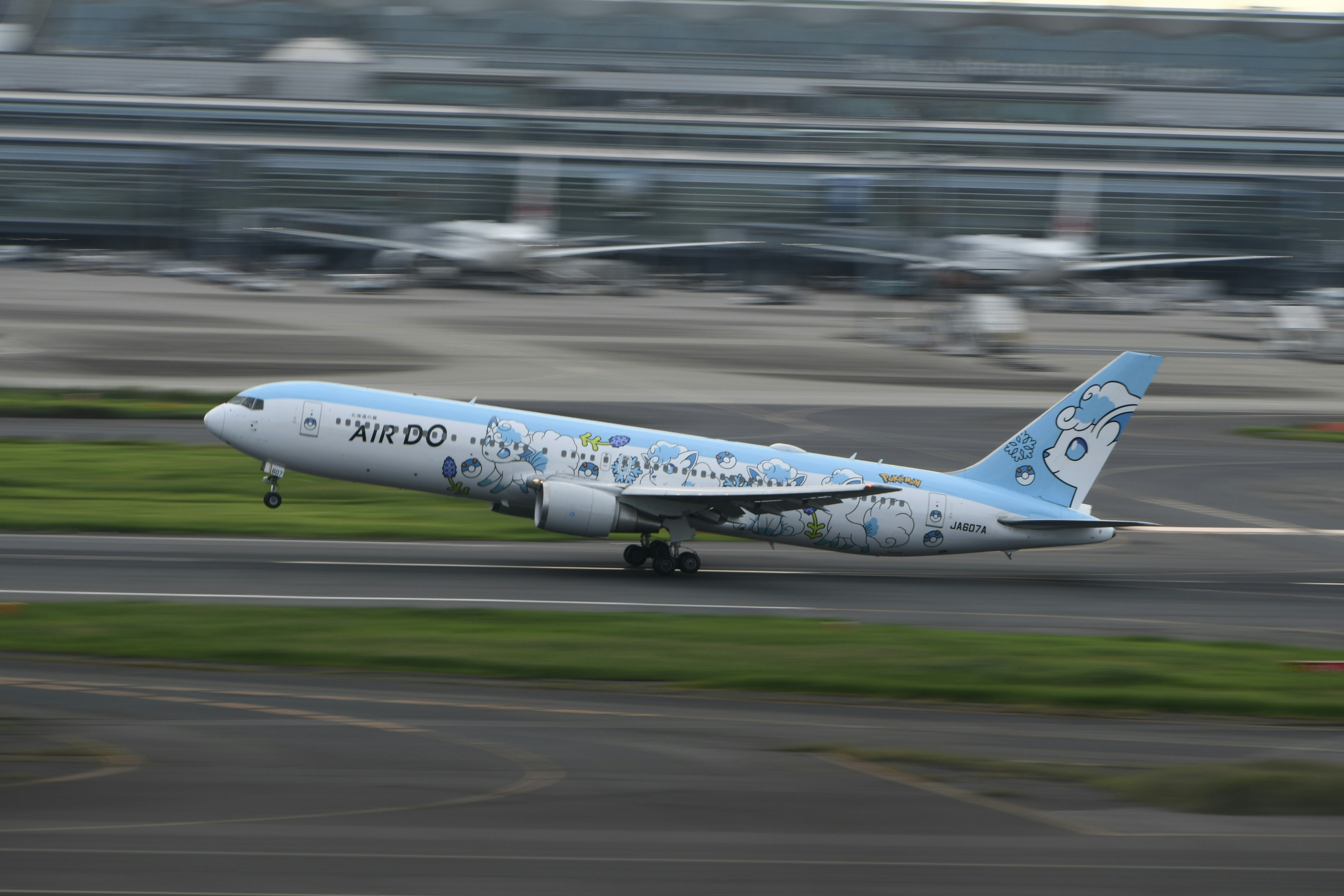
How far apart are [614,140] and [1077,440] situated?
107m

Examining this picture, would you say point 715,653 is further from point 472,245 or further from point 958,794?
point 472,245

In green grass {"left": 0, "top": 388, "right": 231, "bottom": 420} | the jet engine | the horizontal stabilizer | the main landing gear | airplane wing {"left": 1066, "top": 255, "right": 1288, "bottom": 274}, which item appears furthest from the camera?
airplane wing {"left": 1066, "top": 255, "right": 1288, "bottom": 274}

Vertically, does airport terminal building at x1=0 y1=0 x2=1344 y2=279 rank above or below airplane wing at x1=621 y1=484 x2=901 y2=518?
above

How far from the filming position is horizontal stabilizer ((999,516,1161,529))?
3312 cm

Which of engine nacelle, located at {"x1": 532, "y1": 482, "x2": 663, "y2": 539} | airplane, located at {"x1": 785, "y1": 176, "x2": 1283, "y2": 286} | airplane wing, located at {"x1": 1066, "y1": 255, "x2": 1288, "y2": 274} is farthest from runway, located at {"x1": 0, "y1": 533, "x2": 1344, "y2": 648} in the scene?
airplane wing, located at {"x1": 1066, "y1": 255, "x2": 1288, "y2": 274}

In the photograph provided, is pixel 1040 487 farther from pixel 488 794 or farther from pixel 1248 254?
pixel 1248 254

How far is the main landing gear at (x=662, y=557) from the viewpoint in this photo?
1270 inches

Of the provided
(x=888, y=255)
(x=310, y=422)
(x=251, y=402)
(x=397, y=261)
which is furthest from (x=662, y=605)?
(x=888, y=255)

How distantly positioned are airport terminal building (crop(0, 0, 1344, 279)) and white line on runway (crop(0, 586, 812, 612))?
10073cm

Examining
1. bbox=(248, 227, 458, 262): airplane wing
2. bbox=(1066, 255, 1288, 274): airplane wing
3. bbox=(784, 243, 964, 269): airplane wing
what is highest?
bbox=(1066, 255, 1288, 274): airplane wing

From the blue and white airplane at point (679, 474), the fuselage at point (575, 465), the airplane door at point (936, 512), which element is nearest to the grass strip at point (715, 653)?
the blue and white airplane at point (679, 474)

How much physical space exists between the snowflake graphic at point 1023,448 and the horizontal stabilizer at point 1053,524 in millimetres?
1837

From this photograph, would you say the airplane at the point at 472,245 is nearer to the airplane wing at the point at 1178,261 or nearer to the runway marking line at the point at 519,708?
the airplane wing at the point at 1178,261

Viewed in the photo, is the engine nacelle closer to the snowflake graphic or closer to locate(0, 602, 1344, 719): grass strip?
locate(0, 602, 1344, 719): grass strip
